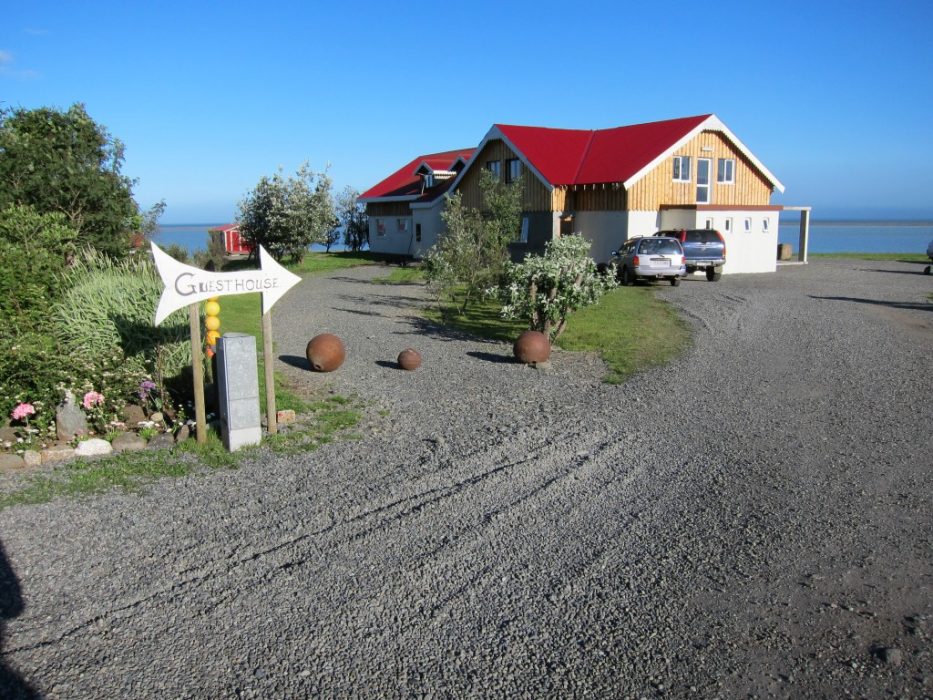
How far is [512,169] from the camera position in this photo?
34.3m

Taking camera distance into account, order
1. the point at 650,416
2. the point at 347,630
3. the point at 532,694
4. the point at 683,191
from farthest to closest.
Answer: the point at 683,191 → the point at 650,416 → the point at 347,630 → the point at 532,694

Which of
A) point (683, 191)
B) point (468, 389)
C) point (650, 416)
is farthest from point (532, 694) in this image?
point (683, 191)

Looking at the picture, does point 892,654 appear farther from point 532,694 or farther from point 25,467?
point 25,467

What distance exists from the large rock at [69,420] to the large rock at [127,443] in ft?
1.46

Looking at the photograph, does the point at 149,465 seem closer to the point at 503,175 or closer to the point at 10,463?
the point at 10,463

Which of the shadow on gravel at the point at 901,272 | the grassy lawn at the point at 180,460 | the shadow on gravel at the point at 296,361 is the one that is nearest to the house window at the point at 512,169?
the shadow on gravel at the point at 901,272

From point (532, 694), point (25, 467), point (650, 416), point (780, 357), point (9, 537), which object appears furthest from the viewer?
point (780, 357)

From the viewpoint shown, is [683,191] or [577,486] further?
[683,191]

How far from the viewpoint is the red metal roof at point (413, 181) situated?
41.8 m

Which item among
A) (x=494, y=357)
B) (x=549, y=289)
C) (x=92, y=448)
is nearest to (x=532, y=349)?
(x=494, y=357)

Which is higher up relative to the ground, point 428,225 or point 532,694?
point 428,225

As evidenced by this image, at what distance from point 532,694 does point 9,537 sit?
4.29m

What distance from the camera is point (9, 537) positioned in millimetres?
5992

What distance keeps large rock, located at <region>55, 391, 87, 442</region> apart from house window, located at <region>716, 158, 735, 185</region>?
29.1 meters
